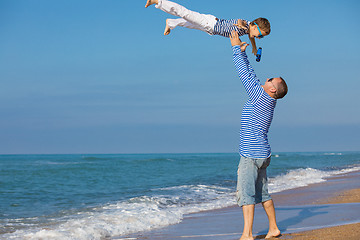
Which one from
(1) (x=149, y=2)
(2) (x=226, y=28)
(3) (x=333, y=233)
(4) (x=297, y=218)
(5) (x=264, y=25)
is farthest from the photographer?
(4) (x=297, y=218)

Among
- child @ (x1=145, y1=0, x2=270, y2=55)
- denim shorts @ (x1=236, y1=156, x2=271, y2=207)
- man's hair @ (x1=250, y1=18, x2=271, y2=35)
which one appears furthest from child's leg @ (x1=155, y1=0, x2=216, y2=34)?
denim shorts @ (x1=236, y1=156, x2=271, y2=207)

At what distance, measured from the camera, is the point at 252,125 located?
4.67 meters

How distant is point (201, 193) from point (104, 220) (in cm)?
592

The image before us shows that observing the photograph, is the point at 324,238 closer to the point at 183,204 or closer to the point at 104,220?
the point at 104,220

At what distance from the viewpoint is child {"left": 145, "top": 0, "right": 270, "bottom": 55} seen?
16.1 ft

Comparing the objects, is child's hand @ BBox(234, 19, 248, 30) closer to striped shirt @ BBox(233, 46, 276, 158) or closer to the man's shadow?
striped shirt @ BBox(233, 46, 276, 158)

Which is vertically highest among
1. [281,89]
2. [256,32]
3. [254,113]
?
[256,32]

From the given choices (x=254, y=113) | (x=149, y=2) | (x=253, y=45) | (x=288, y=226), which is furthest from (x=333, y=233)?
(x=149, y=2)

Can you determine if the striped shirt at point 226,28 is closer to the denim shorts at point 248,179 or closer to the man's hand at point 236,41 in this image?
the man's hand at point 236,41

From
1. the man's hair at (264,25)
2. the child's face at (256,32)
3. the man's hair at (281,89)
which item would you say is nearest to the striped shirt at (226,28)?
the child's face at (256,32)

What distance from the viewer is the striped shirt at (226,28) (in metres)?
5.01

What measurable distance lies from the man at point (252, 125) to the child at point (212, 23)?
11.6 inches

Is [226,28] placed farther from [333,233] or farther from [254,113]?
[333,233]

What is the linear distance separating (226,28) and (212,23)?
0.67 feet
